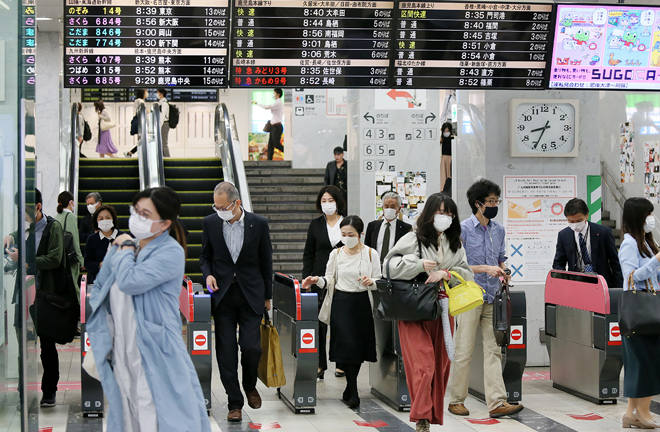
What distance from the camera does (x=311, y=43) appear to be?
688cm

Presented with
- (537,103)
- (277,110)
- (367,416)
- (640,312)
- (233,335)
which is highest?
(277,110)

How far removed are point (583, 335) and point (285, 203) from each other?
7917 millimetres

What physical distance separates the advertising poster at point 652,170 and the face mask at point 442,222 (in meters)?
7.01

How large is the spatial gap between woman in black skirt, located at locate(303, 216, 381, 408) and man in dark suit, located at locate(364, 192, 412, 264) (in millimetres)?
684

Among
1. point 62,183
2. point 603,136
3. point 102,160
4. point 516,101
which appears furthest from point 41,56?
point 603,136

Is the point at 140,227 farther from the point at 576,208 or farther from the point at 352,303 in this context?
the point at 576,208

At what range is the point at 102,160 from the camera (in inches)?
458

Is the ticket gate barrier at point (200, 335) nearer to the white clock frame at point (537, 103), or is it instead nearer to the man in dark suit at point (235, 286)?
the man in dark suit at point (235, 286)

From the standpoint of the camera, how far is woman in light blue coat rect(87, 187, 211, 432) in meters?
3.46

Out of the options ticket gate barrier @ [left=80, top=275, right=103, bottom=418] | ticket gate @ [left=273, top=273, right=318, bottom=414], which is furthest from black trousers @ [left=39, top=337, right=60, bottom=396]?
ticket gate @ [left=273, top=273, right=318, bottom=414]

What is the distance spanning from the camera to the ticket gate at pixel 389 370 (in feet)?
19.7

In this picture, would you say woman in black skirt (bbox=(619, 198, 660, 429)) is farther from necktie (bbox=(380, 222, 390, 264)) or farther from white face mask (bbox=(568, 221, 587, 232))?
necktie (bbox=(380, 222, 390, 264))

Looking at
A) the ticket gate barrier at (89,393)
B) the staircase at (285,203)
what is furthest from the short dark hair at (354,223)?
the staircase at (285,203)

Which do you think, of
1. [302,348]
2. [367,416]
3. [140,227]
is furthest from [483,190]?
[140,227]
